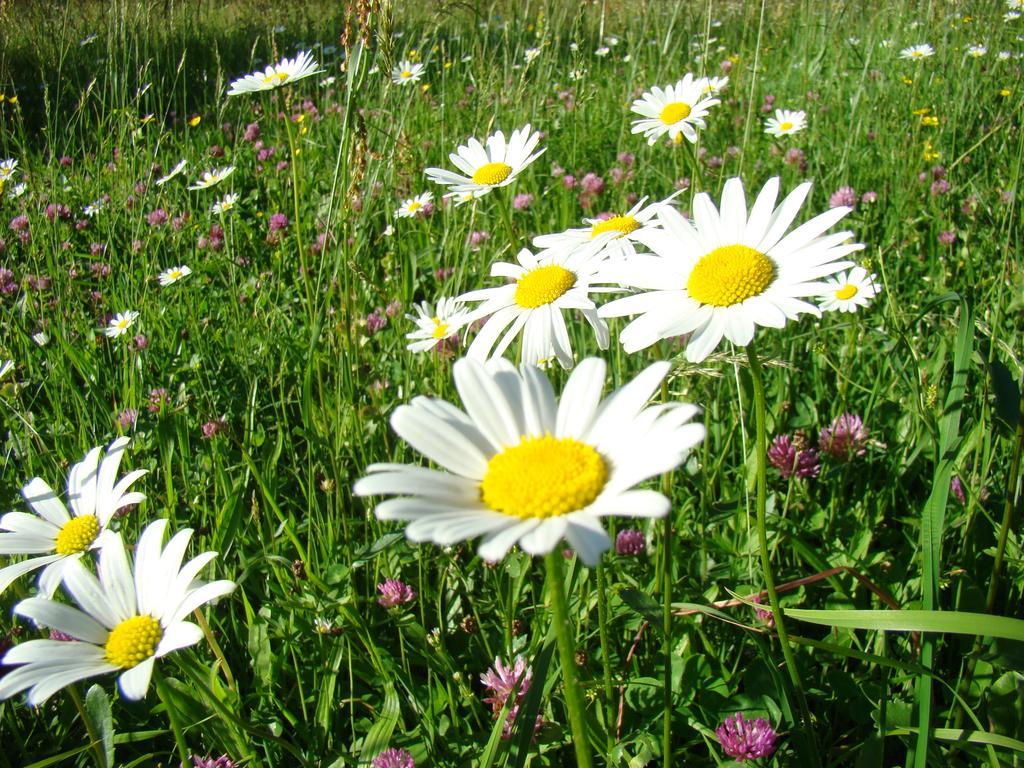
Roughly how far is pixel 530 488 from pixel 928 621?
474mm

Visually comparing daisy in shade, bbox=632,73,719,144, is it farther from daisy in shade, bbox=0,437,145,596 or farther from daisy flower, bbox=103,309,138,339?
daisy flower, bbox=103,309,138,339

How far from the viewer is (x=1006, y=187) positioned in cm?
259

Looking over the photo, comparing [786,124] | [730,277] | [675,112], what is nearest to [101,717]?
[730,277]

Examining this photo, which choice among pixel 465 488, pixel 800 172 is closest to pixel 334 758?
pixel 465 488

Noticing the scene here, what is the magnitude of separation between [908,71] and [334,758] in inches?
181

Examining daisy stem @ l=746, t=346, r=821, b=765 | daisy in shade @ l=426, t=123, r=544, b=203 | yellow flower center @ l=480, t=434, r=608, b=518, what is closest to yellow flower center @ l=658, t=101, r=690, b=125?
daisy in shade @ l=426, t=123, r=544, b=203

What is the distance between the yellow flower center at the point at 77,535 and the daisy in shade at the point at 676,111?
1462mm

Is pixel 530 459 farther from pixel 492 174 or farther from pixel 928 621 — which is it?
pixel 492 174

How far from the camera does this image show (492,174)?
155 cm

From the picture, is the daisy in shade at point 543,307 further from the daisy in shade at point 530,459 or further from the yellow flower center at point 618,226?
the daisy in shade at point 530,459

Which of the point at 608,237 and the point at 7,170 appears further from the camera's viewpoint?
the point at 7,170

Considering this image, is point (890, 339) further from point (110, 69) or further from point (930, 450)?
point (110, 69)

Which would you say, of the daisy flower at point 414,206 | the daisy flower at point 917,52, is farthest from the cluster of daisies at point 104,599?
the daisy flower at point 917,52

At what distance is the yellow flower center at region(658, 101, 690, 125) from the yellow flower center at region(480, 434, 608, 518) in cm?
152
